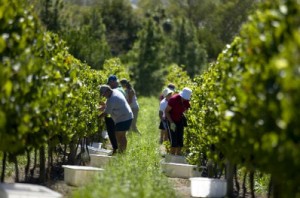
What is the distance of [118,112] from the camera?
54.3 ft

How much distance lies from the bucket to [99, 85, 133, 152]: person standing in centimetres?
460

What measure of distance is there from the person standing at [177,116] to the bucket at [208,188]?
17.7 feet

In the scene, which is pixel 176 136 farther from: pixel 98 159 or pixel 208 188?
pixel 208 188

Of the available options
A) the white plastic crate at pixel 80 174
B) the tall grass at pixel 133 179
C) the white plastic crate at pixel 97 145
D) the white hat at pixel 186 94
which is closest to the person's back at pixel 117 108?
the tall grass at pixel 133 179

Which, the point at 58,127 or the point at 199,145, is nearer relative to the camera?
the point at 58,127

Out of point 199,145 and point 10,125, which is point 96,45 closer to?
point 199,145

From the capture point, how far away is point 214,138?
449 inches

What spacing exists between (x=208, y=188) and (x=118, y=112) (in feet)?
16.6

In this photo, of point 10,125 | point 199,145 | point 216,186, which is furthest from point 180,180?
point 10,125

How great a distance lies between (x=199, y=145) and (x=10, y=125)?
5.48 meters

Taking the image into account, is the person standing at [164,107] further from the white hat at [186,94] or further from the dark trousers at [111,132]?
the dark trousers at [111,132]

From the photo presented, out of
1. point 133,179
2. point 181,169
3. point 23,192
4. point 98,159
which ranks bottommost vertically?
point 23,192

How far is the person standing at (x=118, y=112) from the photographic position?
16.6m

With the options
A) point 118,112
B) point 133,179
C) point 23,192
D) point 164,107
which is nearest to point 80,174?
point 133,179
